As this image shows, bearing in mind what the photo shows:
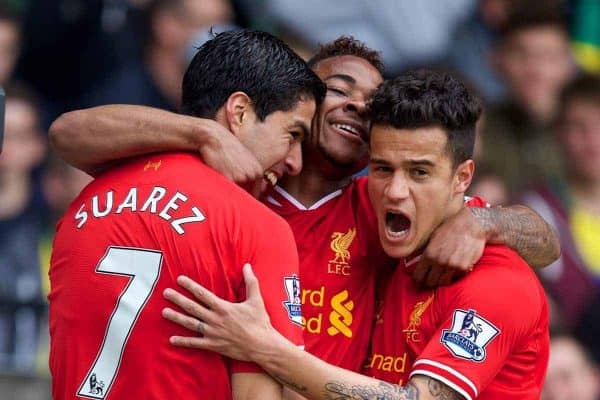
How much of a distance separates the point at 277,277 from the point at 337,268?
0.94 m

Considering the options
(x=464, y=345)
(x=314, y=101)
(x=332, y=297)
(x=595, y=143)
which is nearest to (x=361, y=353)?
(x=332, y=297)

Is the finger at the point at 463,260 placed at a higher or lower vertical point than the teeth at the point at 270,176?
lower

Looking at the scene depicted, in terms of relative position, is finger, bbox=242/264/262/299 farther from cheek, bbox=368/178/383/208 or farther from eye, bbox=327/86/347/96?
eye, bbox=327/86/347/96

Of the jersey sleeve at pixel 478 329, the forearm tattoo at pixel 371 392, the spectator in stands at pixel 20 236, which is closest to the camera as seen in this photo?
the forearm tattoo at pixel 371 392

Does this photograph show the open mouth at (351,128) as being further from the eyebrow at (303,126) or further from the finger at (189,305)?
the finger at (189,305)

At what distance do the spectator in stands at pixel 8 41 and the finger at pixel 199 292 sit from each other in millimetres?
5511

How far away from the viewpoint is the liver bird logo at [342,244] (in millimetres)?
4898

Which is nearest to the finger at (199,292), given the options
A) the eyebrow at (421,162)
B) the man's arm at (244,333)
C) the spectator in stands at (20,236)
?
the man's arm at (244,333)

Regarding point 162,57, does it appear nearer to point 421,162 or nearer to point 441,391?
point 421,162

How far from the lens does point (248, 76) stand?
14.3 feet

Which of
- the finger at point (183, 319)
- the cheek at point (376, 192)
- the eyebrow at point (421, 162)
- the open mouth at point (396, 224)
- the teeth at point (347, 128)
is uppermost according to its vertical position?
the teeth at point (347, 128)

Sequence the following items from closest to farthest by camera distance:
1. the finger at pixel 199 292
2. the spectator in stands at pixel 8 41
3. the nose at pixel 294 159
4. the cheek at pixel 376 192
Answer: the finger at pixel 199 292 < the nose at pixel 294 159 < the cheek at pixel 376 192 < the spectator in stands at pixel 8 41

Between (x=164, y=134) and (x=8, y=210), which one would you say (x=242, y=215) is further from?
(x=8, y=210)

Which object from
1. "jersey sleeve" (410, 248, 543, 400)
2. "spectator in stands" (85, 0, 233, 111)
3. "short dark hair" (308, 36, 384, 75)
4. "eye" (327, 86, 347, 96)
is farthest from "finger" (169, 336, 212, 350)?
"spectator in stands" (85, 0, 233, 111)
